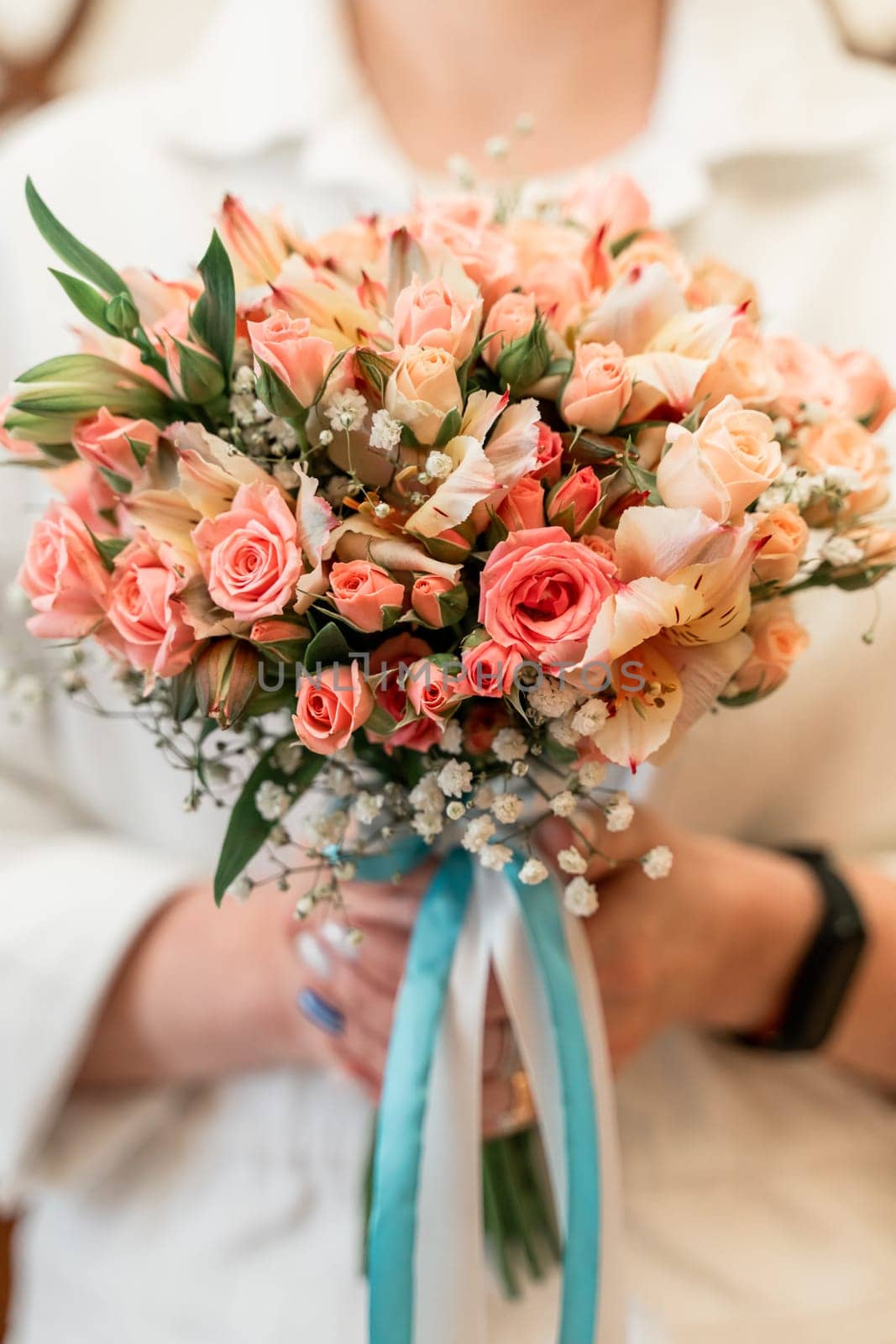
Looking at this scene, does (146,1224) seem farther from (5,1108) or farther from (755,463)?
(755,463)

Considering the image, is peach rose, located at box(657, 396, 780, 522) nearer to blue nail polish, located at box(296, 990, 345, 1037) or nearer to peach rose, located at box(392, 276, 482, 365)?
peach rose, located at box(392, 276, 482, 365)

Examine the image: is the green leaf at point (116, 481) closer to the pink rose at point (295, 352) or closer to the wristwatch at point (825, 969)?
the pink rose at point (295, 352)

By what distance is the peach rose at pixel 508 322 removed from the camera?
412 mm

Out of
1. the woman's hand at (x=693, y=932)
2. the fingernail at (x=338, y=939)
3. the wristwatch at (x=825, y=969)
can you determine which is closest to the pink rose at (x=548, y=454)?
the woman's hand at (x=693, y=932)

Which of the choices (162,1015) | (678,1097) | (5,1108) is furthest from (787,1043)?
(5,1108)

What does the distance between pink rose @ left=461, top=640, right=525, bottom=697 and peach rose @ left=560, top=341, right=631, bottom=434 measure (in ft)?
0.35

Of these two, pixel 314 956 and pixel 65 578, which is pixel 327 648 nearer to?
pixel 65 578

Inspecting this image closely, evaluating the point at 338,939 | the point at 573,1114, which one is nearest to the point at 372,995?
the point at 338,939

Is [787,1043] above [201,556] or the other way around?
the other way around

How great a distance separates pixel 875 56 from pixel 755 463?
3.46 feet

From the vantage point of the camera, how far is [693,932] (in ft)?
2.22

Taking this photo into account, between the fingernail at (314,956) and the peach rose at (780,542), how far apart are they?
39 cm

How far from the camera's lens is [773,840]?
2.66 ft

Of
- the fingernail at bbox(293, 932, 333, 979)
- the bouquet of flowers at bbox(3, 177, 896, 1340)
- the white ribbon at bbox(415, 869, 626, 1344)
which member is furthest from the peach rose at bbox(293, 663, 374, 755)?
the fingernail at bbox(293, 932, 333, 979)
